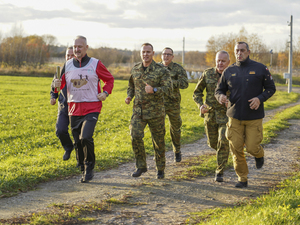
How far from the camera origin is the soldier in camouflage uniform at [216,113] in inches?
246

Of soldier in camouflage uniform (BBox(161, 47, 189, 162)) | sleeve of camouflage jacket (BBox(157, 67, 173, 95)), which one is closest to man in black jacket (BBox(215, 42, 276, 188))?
sleeve of camouflage jacket (BBox(157, 67, 173, 95))

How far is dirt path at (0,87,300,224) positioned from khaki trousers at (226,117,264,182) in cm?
42

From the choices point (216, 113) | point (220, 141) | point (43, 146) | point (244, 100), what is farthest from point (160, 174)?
point (43, 146)

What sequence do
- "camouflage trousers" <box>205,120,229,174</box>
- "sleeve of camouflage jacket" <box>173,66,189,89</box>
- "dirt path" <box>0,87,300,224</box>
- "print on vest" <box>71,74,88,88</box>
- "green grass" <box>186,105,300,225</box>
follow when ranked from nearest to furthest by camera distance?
"green grass" <box>186,105,300,225</box>, "dirt path" <box>0,87,300,224</box>, "print on vest" <box>71,74,88,88</box>, "camouflage trousers" <box>205,120,229,174</box>, "sleeve of camouflage jacket" <box>173,66,189,89</box>

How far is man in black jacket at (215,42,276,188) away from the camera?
5.61 m

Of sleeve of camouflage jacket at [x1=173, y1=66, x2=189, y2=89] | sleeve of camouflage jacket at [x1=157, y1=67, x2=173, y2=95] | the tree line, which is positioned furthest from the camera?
the tree line

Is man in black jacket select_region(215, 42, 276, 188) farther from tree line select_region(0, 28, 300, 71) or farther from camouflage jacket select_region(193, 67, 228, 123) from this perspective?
tree line select_region(0, 28, 300, 71)

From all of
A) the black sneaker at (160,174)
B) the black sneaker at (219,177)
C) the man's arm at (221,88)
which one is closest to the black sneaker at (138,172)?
the black sneaker at (160,174)

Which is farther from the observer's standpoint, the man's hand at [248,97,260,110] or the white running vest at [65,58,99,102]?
the white running vest at [65,58,99,102]

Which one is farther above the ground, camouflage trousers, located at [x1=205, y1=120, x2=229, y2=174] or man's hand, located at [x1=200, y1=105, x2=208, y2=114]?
man's hand, located at [x1=200, y1=105, x2=208, y2=114]

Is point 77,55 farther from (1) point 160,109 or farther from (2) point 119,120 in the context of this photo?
(2) point 119,120

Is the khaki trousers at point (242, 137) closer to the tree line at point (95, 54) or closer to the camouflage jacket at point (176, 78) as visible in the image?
the camouflage jacket at point (176, 78)

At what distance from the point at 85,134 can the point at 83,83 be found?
93cm

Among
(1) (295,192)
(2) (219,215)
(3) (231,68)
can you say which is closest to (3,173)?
(2) (219,215)
